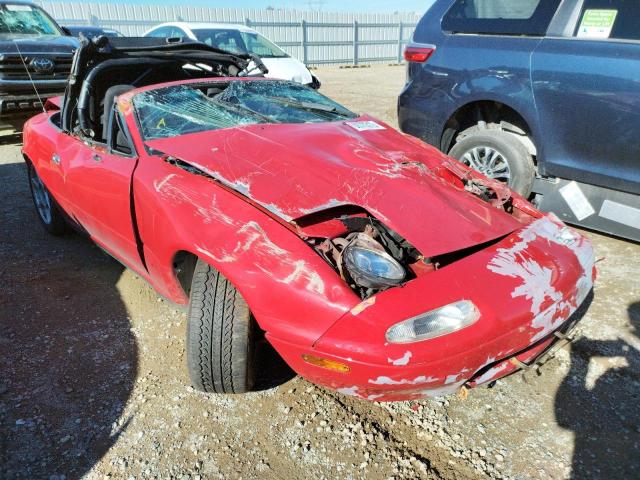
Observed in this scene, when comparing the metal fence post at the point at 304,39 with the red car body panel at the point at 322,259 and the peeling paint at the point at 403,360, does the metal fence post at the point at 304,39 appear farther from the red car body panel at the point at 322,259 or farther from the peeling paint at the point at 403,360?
the peeling paint at the point at 403,360

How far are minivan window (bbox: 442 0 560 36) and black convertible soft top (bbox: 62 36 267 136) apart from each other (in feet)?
5.52

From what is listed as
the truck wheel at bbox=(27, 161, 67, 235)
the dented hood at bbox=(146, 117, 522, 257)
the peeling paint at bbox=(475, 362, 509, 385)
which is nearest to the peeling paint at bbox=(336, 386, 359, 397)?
the peeling paint at bbox=(475, 362, 509, 385)

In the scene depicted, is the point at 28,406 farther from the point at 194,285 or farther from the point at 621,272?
the point at 621,272

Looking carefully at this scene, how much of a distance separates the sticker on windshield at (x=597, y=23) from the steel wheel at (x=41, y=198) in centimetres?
415

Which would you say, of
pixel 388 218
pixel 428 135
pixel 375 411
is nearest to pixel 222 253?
pixel 388 218

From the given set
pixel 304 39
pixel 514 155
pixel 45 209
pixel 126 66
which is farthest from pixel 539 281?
pixel 304 39

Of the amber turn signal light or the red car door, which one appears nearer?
the amber turn signal light

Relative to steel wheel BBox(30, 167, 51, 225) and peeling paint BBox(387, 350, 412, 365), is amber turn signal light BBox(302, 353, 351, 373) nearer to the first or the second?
peeling paint BBox(387, 350, 412, 365)

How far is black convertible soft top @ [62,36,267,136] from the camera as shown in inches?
126

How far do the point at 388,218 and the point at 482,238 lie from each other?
0.43 m

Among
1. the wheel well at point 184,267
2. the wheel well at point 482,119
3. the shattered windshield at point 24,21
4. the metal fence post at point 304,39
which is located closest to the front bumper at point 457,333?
the wheel well at point 184,267

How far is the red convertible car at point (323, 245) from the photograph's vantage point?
1705mm

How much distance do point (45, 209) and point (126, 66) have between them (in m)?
1.37

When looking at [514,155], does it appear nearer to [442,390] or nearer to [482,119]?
[482,119]
